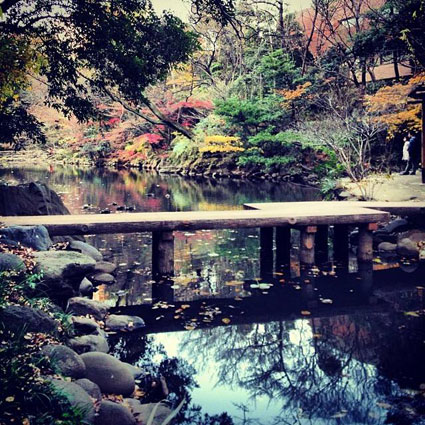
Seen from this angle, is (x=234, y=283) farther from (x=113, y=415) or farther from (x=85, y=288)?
(x=113, y=415)

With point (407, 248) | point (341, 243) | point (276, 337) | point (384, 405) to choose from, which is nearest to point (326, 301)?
point (276, 337)

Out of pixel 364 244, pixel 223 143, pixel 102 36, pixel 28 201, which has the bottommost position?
pixel 364 244

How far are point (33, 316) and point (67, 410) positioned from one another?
1.18m

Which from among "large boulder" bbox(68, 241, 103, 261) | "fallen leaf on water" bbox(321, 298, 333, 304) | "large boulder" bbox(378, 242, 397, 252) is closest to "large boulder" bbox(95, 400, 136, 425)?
"fallen leaf on water" bbox(321, 298, 333, 304)

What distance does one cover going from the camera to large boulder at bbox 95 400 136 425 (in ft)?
12.3

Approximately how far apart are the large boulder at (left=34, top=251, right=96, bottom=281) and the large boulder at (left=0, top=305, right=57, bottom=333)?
1355mm

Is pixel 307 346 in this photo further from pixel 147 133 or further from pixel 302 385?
pixel 147 133

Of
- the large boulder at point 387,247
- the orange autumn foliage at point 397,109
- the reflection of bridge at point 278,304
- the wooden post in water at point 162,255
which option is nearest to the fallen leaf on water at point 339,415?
the reflection of bridge at point 278,304

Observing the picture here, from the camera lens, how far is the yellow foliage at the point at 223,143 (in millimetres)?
24391

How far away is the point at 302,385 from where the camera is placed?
4.98 meters

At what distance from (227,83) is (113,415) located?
85.1 ft

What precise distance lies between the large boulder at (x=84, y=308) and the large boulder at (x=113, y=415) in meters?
2.39

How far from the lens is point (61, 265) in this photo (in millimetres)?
5949

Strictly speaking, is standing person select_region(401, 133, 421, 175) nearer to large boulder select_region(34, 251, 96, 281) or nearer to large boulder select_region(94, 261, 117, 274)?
large boulder select_region(94, 261, 117, 274)
